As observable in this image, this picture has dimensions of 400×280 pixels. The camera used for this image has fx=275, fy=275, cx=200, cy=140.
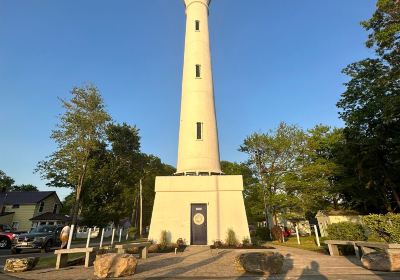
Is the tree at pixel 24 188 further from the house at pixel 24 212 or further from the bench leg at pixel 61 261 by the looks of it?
the bench leg at pixel 61 261

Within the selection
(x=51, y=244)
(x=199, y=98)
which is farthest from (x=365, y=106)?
(x=51, y=244)

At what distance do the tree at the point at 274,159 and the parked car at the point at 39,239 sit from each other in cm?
2125

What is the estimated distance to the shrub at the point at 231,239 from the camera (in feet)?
54.9

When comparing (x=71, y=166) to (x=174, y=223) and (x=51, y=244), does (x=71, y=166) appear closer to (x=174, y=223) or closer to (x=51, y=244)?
(x=51, y=244)

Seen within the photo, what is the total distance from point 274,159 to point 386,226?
65.3 ft


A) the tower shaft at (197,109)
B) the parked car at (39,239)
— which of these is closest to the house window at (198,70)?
the tower shaft at (197,109)

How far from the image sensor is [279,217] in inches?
1261

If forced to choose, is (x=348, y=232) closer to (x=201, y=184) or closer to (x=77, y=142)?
(x=201, y=184)

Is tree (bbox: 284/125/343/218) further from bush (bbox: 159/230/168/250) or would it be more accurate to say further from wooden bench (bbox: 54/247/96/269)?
wooden bench (bbox: 54/247/96/269)

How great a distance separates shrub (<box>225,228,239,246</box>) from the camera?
54.9ft

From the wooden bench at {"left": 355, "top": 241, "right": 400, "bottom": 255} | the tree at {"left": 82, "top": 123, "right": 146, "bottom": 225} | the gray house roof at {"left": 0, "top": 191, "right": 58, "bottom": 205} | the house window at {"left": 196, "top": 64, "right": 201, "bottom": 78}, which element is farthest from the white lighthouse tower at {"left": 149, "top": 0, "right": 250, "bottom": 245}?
the gray house roof at {"left": 0, "top": 191, "right": 58, "bottom": 205}

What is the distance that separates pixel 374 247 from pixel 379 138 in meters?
13.1

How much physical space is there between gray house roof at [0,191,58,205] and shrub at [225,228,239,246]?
120 feet

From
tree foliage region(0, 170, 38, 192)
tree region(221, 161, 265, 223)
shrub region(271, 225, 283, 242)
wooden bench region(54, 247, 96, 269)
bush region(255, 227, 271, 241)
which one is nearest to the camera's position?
wooden bench region(54, 247, 96, 269)
